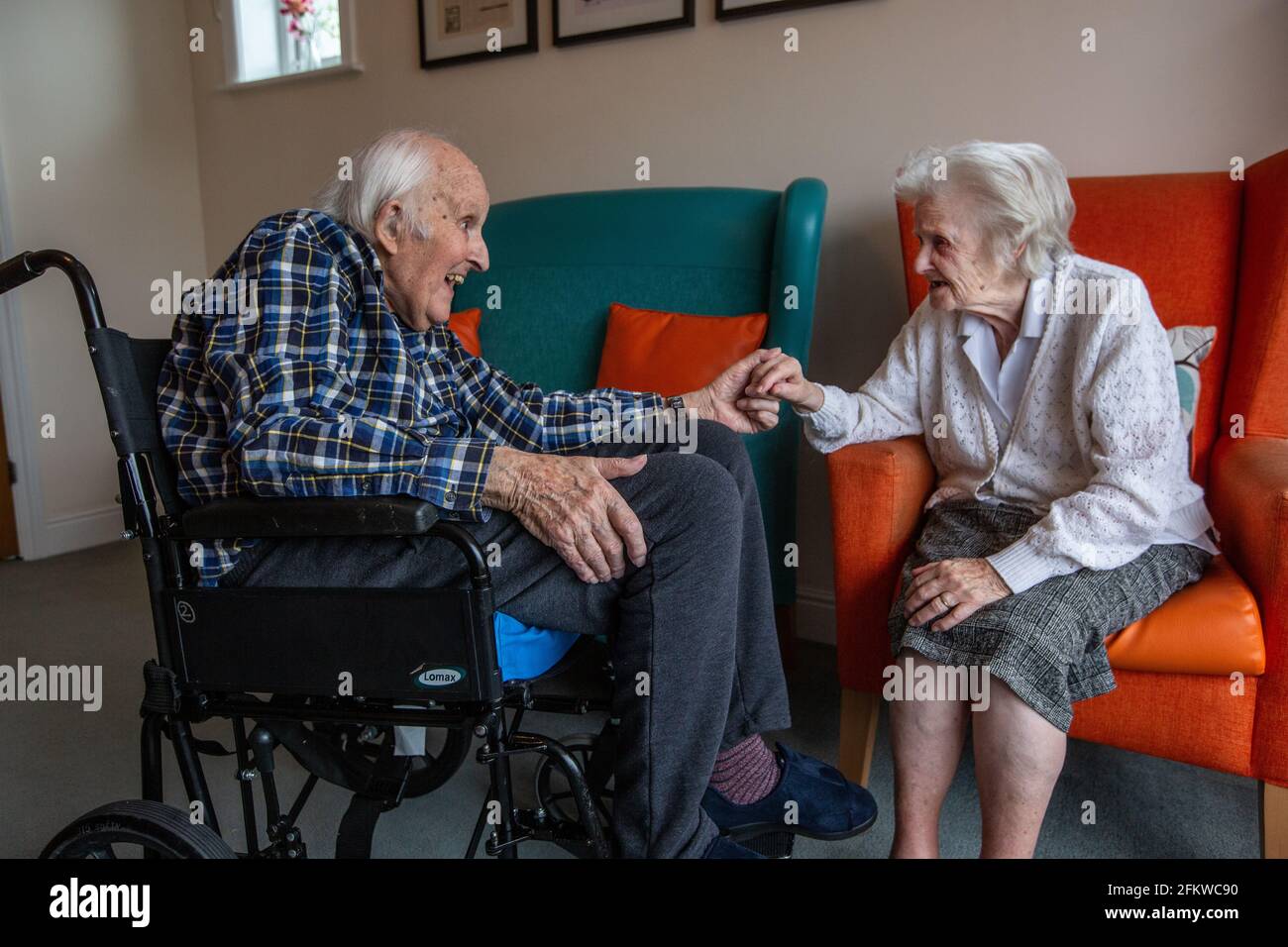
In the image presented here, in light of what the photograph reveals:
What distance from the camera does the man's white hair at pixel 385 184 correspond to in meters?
1.40

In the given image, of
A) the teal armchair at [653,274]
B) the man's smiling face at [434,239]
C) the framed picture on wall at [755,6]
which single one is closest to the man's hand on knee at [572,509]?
the man's smiling face at [434,239]

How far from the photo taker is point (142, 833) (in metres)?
1.19

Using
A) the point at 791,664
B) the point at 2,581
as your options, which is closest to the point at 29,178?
the point at 2,581

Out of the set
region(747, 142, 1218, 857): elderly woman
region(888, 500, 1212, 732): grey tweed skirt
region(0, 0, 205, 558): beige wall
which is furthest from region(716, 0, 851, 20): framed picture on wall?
region(0, 0, 205, 558): beige wall

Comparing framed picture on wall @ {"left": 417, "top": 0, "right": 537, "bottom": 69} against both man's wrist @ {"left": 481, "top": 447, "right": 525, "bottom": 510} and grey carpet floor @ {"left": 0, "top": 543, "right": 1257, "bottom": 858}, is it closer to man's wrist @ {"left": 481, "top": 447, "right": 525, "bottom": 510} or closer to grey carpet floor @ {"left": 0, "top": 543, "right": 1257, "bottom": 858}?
grey carpet floor @ {"left": 0, "top": 543, "right": 1257, "bottom": 858}

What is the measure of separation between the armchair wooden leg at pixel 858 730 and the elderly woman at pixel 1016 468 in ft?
0.92

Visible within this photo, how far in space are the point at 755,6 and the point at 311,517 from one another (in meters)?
2.02

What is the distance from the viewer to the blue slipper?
4.88ft

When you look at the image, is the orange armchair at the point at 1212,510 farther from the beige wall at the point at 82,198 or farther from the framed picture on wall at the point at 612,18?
the beige wall at the point at 82,198

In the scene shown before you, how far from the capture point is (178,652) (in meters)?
1.24

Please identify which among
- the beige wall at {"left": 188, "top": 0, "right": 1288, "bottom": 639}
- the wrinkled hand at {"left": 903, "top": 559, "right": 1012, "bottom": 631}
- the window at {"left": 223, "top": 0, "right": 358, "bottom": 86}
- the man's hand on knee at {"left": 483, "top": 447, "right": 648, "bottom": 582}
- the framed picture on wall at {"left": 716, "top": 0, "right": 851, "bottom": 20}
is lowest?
the wrinkled hand at {"left": 903, "top": 559, "right": 1012, "bottom": 631}

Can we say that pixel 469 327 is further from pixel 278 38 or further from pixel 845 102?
pixel 278 38

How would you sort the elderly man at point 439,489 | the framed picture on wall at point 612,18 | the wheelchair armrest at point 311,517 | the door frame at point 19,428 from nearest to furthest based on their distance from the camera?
the wheelchair armrest at point 311,517, the elderly man at point 439,489, the framed picture on wall at point 612,18, the door frame at point 19,428

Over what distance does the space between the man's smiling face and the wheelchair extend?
1.08ft
